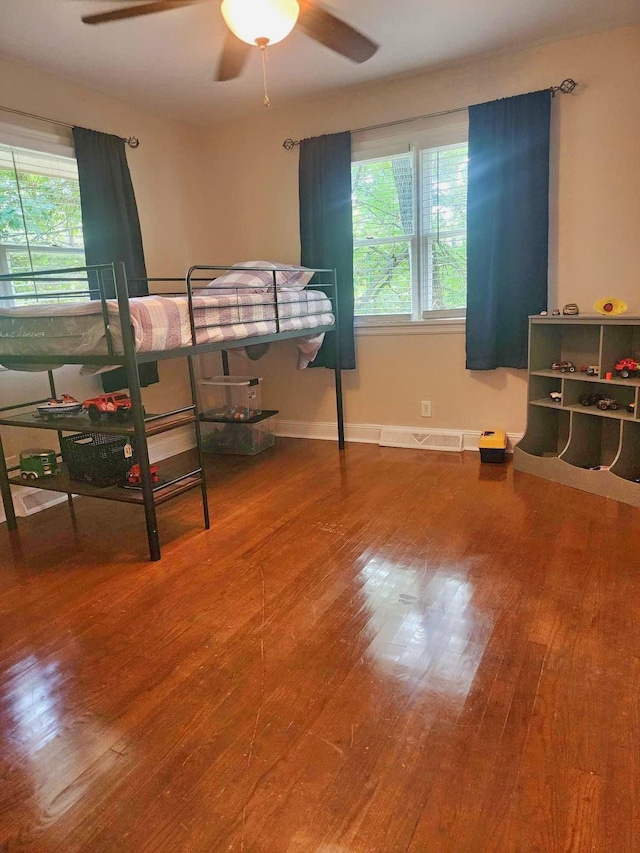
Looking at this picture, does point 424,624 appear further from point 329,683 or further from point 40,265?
point 40,265

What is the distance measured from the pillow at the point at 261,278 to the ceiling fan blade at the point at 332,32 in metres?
1.15

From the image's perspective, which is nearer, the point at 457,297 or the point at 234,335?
the point at 234,335

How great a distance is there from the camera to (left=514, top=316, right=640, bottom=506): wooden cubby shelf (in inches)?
118

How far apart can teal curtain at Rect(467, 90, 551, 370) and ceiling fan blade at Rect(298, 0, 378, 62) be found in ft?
3.18

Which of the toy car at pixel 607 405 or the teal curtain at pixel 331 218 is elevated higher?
the teal curtain at pixel 331 218

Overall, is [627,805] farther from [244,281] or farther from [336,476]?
[244,281]

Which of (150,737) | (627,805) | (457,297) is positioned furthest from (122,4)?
(627,805)

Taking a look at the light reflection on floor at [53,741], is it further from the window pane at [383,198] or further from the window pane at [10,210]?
the window pane at [383,198]

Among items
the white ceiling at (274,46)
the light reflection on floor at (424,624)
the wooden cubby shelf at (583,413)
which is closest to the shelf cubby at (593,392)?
the wooden cubby shelf at (583,413)

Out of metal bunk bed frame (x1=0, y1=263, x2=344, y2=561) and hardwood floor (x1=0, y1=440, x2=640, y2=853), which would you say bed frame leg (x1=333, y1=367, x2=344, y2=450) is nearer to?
metal bunk bed frame (x1=0, y1=263, x2=344, y2=561)

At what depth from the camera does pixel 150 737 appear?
4.97 feet

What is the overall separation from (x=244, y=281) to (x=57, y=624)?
207 centimetres

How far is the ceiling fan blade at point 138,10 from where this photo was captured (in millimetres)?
2270

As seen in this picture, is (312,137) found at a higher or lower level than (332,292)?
higher
